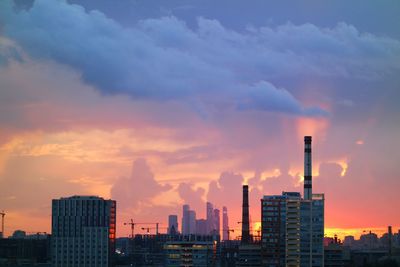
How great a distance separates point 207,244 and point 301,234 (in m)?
17.5

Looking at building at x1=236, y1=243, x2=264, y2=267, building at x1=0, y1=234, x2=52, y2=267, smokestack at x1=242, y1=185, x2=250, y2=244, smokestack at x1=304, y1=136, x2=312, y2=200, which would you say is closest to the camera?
smokestack at x1=304, y1=136, x2=312, y2=200

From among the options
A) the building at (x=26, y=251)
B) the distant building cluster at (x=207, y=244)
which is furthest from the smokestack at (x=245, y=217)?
the building at (x=26, y=251)

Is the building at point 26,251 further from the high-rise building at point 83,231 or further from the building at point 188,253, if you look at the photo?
the building at point 188,253

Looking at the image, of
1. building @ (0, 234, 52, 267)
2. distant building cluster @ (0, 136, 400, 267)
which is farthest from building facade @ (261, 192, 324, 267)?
building @ (0, 234, 52, 267)

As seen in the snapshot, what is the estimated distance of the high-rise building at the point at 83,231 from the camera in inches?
5202

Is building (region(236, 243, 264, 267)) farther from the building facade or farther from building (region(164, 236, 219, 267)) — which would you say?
building (region(164, 236, 219, 267))

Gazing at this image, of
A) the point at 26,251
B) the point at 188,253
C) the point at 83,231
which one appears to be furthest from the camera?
the point at 26,251

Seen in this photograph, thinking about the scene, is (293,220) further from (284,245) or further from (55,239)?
(55,239)

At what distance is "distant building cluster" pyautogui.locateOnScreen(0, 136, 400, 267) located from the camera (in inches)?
4382

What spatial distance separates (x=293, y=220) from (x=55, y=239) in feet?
151

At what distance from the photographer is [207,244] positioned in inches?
4798

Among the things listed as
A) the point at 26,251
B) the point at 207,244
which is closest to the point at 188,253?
the point at 207,244

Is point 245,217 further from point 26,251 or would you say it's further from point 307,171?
point 26,251

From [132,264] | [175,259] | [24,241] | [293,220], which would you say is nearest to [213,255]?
[175,259]
